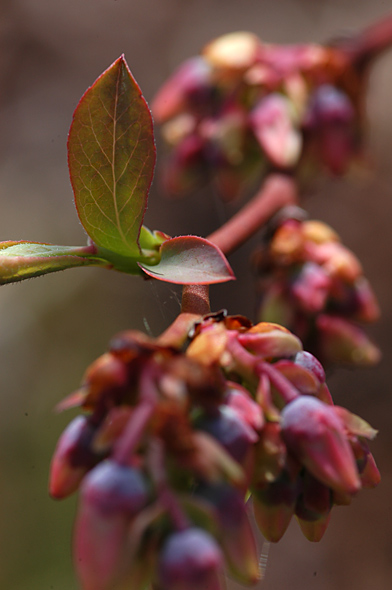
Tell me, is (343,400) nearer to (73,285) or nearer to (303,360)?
(73,285)

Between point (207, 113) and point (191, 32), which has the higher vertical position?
point (191, 32)

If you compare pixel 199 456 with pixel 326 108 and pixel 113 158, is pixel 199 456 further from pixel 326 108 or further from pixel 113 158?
pixel 326 108

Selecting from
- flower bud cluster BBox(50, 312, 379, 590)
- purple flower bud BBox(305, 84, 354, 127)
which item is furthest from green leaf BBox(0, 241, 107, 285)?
purple flower bud BBox(305, 84, 354, 127)

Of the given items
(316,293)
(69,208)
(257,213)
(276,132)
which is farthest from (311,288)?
(69,208)

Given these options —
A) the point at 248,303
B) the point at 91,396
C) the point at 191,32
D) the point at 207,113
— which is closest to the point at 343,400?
the point at 248,303

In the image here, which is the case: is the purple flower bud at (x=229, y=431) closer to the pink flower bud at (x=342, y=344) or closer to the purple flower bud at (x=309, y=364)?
the purple flower bud at (x=309, y=364)

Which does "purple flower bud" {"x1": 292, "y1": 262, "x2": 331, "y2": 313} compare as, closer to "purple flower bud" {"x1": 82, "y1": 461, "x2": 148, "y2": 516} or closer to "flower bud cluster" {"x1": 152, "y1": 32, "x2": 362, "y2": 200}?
"flower bud cluster" {"x1": 152, "y1": 32, "x2": 362, "y2": 200}

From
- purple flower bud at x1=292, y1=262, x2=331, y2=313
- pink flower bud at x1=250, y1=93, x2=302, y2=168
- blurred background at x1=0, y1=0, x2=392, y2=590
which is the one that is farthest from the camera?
blurred background at x1=0, y1=0, x2=392, y2=590
